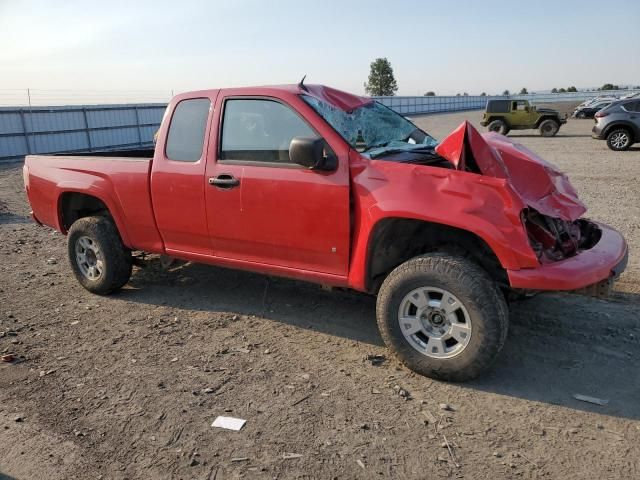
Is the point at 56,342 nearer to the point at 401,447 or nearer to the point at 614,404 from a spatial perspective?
the point at 401,447

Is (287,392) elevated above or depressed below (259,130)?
below

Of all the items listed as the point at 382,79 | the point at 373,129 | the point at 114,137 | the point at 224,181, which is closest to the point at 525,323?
the point at 373,129

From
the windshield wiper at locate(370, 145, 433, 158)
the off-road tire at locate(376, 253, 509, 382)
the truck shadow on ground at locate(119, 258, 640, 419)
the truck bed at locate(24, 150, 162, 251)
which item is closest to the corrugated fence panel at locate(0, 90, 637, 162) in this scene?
the truck bed at locate(24, 150, 162, 251)

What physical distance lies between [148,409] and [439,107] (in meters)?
65.3

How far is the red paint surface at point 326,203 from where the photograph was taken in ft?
11.1

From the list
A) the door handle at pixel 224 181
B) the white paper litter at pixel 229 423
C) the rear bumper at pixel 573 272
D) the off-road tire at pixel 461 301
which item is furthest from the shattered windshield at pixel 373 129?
the white paper litter at pixel 229 423

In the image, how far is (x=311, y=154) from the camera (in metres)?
3.71

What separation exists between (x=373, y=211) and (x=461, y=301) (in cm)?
81

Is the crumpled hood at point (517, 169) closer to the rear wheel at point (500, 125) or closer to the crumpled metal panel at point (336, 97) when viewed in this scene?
the crumpled metal panel at point (336, 97)

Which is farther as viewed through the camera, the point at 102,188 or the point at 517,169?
the point at 102,188

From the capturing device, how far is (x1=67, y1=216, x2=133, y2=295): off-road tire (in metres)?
5.25

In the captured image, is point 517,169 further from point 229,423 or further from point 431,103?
point 431,103

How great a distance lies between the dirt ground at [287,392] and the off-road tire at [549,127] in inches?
786

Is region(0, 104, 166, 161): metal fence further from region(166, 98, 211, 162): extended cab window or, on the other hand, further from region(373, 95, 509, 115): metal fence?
region(373, 95, 509, 115): metal fence
